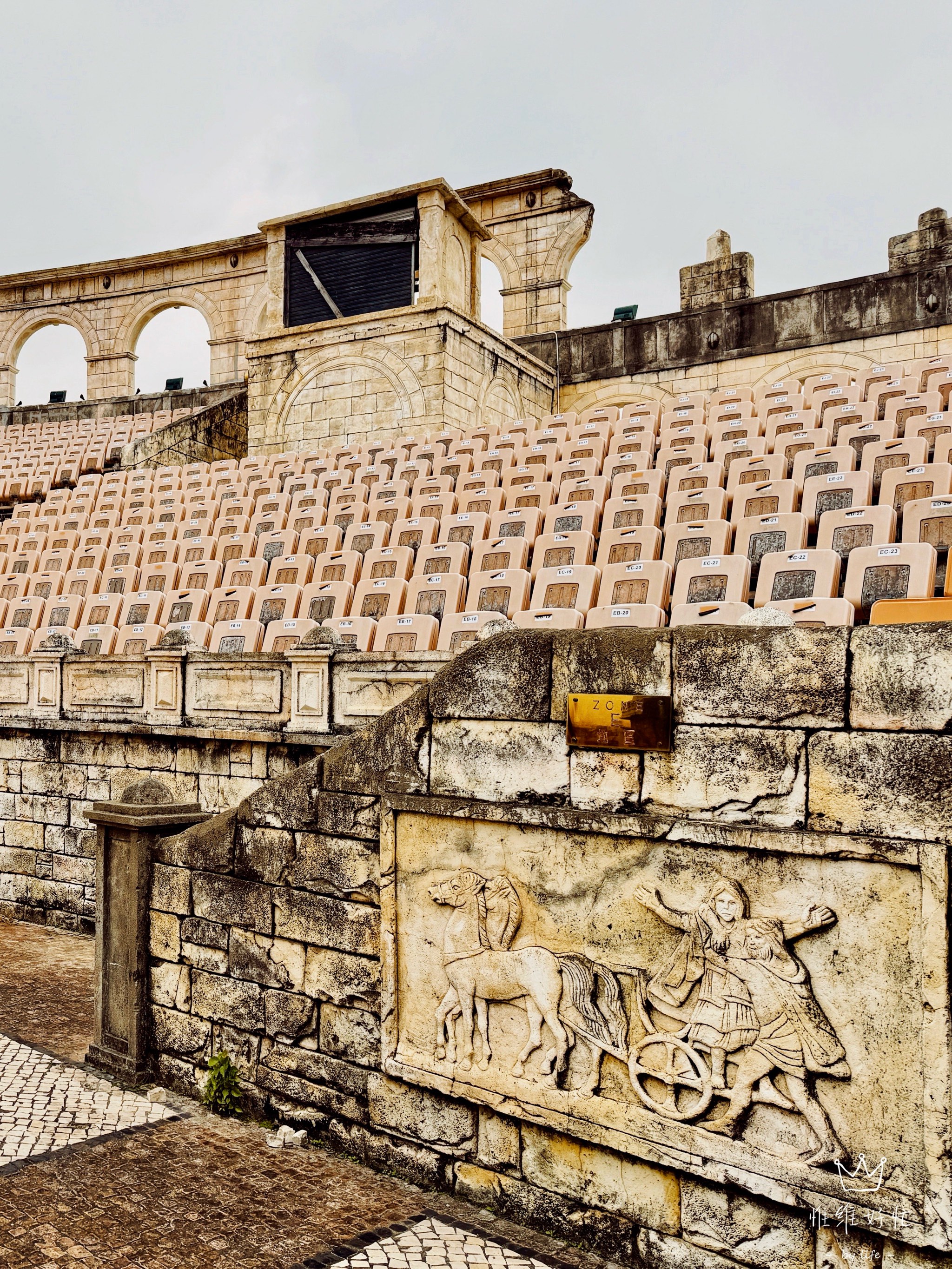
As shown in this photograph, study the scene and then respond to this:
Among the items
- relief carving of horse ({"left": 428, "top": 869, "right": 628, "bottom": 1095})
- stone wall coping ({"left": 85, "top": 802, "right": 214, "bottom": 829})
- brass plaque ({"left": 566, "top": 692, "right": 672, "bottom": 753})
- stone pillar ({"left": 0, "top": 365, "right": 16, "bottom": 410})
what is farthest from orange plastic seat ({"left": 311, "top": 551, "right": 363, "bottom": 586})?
stone pillar ({"left": 0, "top": 365, "right": 16, "bottom": 410})

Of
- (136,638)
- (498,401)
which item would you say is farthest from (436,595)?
(498,401)

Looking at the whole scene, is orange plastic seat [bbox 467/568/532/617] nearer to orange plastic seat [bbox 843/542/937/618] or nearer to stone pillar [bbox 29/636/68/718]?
orange plastic seat [bbox 843/542/937/618]

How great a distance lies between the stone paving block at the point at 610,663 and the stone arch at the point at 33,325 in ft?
90.8

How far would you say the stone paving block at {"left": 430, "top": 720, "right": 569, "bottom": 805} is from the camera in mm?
2947

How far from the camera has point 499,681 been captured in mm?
3086

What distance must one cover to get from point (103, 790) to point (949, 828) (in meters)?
6.08

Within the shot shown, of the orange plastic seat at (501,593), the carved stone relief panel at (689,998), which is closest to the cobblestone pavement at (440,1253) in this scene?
the carved stone relief panel at (689,998)

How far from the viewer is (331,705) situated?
5477 millimetres

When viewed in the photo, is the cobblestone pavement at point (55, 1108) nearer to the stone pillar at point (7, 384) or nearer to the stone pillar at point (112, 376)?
the stone pillar at point (112, 376)

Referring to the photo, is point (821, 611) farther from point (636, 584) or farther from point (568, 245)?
point (568, 245)

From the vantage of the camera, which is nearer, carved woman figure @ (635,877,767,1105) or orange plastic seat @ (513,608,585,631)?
carved woman figure @ (635,877,767,1105)

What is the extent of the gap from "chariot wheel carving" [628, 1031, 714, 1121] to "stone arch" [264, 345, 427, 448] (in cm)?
1264

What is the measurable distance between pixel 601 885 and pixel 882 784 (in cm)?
89

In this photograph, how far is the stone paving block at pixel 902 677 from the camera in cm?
227
